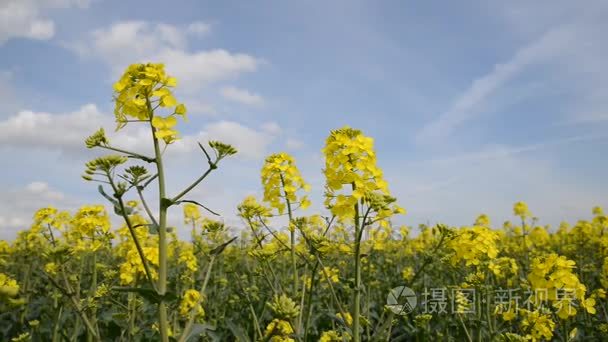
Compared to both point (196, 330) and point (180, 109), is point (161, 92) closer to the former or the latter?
point (180, 109)

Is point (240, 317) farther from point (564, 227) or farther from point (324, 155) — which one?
point (564, 227)

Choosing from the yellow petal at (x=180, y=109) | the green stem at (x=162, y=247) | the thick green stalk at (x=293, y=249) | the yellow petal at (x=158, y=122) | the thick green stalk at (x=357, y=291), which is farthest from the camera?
the thick green stalk at (x=293, y=249)

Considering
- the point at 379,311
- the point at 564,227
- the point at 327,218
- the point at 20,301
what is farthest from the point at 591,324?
the point at 564,227

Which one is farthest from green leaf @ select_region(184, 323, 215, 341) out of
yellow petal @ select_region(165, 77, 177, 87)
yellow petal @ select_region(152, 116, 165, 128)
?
yellow petal @ select_region(165, 77, 177, 87)

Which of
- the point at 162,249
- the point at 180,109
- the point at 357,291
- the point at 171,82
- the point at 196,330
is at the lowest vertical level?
the point at 196,330

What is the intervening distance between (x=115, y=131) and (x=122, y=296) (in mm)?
5424

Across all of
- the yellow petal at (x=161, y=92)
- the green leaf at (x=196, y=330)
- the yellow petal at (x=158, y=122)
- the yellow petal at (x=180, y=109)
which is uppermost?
the yellow petal at (x=161, y=92)

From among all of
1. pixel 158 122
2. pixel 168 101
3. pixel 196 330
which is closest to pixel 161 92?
pixel 168 101

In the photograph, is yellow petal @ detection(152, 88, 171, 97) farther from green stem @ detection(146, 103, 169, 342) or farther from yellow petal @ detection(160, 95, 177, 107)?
green stem @ detection(146, 103, 169, 342)

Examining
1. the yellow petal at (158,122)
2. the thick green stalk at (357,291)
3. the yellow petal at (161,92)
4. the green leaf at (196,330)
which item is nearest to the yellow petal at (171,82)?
the yellow petal at (161,92)

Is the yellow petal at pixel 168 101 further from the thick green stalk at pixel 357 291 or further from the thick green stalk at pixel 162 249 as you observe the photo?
the thick green stalk at pixel 357 291

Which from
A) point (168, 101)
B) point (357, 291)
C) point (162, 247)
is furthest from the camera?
point (357, 291)

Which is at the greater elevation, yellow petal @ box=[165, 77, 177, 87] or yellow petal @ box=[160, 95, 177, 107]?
yellow petal @ box=[165, 77, 177, 87]

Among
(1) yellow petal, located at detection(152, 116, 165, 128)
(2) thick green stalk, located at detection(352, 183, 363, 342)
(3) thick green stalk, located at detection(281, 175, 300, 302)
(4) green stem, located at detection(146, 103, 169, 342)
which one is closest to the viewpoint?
(4) green stem, located at detection(146, 103, 169, 342)
